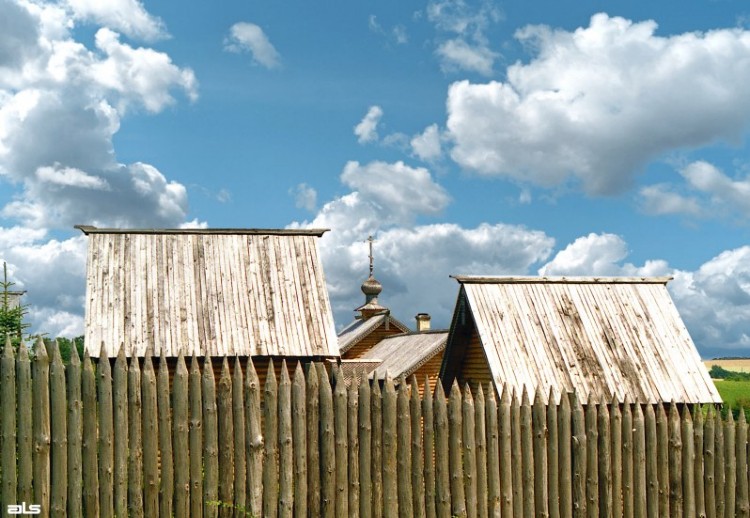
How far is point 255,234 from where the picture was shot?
2062cm

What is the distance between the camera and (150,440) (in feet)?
30.0

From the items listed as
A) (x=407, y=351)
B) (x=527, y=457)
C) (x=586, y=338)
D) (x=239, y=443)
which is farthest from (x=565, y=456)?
(x=407, y=351)

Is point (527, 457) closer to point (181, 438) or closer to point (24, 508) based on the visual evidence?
point (181, 438)

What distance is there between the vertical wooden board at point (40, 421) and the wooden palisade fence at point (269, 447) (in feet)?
0.05

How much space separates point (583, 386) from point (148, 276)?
9.53 metres

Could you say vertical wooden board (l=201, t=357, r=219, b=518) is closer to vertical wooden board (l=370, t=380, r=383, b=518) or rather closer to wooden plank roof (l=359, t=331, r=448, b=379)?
vertical wooden board (l=370, t=380, r=383, b=518)

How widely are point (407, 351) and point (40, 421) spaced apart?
24800 millimetres

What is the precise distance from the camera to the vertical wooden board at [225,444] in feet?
30.4

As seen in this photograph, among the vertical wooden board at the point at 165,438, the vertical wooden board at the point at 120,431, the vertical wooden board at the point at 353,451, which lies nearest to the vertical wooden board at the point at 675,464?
the vertical wooden board at the point at 353,451

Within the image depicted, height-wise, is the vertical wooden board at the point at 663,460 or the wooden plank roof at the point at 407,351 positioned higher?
the wooden plank roof at the point at 407,351

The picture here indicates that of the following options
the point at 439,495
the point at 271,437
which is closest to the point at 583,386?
the point at 439,495

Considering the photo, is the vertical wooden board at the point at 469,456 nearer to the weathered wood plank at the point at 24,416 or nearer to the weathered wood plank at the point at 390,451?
the weathered wood plank at the point at 390,451

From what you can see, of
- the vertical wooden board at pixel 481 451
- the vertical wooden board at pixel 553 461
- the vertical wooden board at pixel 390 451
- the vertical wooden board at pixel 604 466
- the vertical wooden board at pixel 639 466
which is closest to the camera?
the vertical wooden board at pixel 390 451

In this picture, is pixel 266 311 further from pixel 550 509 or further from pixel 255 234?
pixel 550 509
